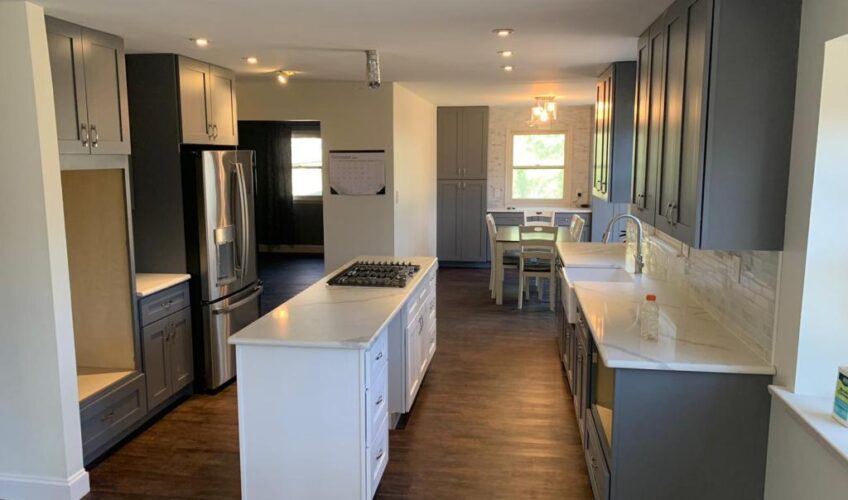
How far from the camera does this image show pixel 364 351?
102 inches

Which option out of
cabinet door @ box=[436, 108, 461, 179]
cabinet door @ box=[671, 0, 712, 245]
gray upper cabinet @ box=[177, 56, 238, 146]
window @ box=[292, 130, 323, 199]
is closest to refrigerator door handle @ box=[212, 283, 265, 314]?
gray upper cabinet @ box=[177, 56, 238, 146]

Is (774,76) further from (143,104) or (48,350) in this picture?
(143,104)

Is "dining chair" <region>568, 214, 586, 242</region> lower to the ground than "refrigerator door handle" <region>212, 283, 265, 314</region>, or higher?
higher

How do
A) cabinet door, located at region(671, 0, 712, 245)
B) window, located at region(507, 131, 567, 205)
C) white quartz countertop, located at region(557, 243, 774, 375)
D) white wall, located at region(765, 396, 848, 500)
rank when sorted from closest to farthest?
white wall, located at region(765, 396, 848, 500) → cabinet door, located at region(671, 0, 712, 245) → white quartz countertop, located at region(557, 243, 774, 375) → window, located at region(507, 131, 567, 205)

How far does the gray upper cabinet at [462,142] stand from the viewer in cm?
877

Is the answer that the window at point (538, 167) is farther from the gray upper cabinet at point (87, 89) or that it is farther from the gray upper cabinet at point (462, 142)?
the gray upper cabinet at point (87, 89)

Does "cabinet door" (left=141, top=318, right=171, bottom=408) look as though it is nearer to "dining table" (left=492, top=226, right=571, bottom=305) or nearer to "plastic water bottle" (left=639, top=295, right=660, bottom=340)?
"plastic water bottle" (left=639, top=295, right=660, bottom=340)

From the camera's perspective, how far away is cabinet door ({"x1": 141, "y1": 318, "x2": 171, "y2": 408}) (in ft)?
12.2

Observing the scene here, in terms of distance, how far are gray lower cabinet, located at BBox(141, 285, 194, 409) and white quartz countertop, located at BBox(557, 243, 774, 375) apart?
8.25 feet

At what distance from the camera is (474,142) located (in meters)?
8.80

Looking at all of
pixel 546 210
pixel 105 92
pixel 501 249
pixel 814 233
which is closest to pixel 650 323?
pixel 814 233

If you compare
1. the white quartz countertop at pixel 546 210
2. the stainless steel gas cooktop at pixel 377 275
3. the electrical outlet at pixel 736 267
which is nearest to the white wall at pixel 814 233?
the electrical outlet at pixel 736 267

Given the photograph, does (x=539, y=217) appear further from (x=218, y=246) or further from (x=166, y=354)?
(x=166, y=354)

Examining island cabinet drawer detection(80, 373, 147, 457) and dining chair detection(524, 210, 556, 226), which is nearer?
island cabinet drawer detection(80, 373, 147, 457)
